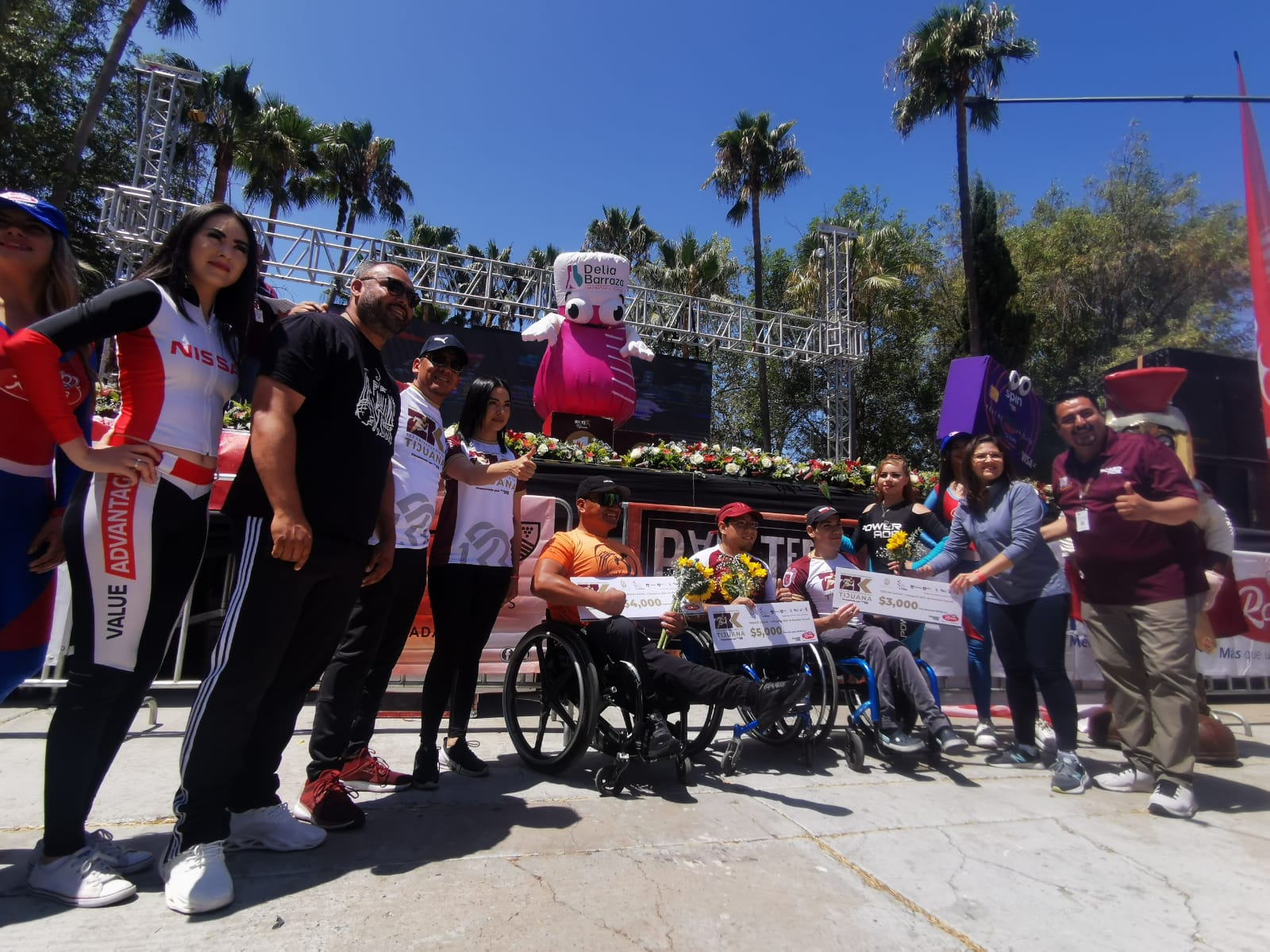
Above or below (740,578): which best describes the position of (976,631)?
below

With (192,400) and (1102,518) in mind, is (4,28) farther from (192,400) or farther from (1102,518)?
(1102,518)

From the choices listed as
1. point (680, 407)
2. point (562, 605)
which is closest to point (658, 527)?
point (562, 605)

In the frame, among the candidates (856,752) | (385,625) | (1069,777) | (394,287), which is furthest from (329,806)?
(1069,777)

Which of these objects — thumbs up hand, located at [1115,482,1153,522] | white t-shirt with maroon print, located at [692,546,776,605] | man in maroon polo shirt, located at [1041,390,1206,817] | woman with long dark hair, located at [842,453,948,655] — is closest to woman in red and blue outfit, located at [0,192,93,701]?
white t-shirt with maroon print, located at [692,546,776,605]

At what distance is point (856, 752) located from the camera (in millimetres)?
3334

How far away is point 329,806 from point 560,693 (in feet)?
3.48

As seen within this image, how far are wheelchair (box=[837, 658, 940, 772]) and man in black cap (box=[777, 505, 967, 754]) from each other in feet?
0.10

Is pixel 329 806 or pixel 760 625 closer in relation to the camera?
pixel 329 806

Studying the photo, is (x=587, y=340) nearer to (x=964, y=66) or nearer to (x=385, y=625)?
(x=385, y=625)

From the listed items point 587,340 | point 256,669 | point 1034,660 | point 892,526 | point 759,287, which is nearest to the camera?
point 256,669

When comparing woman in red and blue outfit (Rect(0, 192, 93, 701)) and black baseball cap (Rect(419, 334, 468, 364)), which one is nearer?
woman in red and blue outfit (Rect(0, 192, 93, 701))

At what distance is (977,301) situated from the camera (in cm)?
1795

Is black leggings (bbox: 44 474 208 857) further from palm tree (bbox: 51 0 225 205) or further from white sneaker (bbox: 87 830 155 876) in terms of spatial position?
palm tree (bbox: 51 0 225 205)

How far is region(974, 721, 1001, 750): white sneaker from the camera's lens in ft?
12.7
